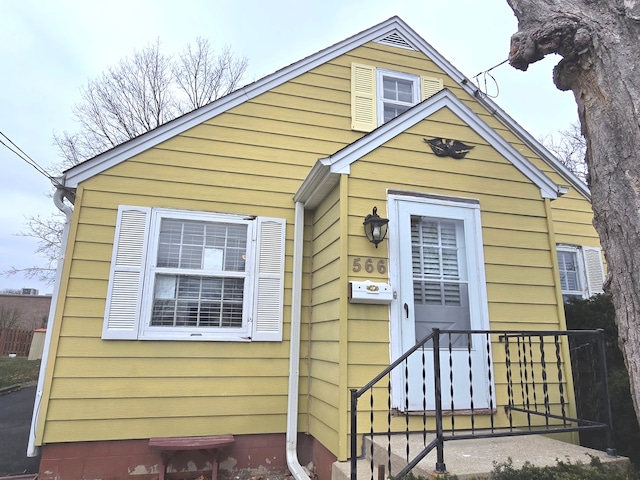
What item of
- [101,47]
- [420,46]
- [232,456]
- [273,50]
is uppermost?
[273,50]

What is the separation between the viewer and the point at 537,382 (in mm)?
3889

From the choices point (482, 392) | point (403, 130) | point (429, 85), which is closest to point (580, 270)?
point (429, 85)

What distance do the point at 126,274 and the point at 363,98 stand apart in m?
3.80

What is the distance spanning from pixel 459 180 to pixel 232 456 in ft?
12.1

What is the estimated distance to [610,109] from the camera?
Result: 231 cm

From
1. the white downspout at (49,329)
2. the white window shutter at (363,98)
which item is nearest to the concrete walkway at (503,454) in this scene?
the white downspout at (49,329)

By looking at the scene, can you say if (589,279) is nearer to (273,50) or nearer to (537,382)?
(537,382)

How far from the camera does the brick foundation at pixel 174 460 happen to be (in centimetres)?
381

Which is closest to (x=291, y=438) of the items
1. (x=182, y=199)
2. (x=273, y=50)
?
(x=182, y=199)

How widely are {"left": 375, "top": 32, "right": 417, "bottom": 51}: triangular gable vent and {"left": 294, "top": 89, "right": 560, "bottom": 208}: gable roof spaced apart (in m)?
2.19

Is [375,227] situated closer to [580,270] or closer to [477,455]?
[477,455]

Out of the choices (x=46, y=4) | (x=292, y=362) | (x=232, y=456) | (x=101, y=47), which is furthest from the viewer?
(x=101, y=47)

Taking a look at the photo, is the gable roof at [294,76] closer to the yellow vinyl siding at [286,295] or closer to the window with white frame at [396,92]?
the yellow vinyl siding at [286,295]

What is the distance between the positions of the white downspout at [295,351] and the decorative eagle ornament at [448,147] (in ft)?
5.41
